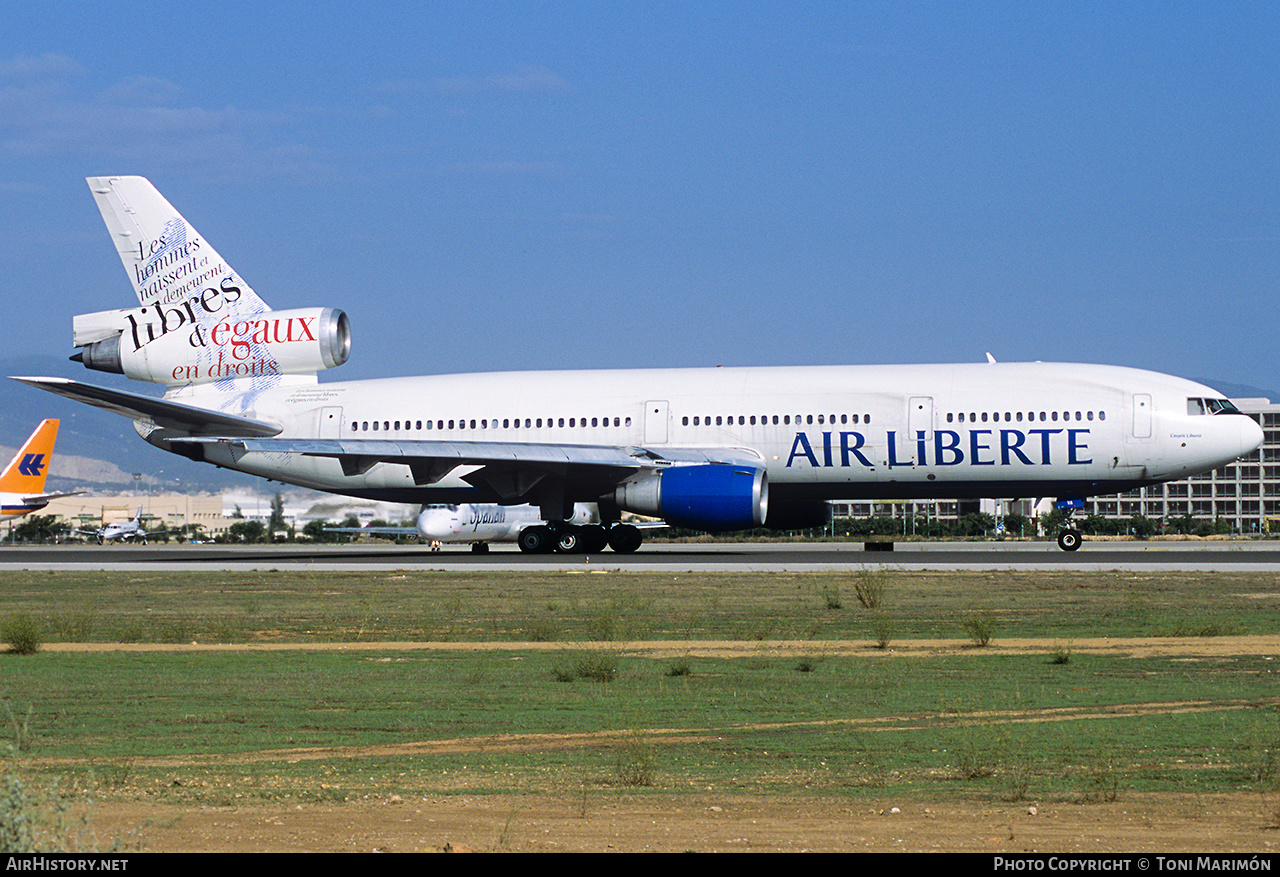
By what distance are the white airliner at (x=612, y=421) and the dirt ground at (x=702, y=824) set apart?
23407 millimetres

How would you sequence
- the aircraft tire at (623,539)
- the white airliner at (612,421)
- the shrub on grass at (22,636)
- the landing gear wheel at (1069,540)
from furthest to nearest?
1. the aircraft tire at (623,539)
2. the landing gear wheel at (1069,540)
3. the white airliner at (612,421)
4. the shrub on grass at (22,636)

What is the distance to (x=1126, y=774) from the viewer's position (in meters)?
8.75

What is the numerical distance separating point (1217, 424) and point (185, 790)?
29.4 m

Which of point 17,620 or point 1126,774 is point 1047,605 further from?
point 17,620

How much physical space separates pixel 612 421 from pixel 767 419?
4.03 meters

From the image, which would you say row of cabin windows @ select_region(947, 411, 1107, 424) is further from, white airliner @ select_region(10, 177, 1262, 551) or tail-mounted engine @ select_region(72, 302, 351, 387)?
tail-mounted engine @ select_region(72, 302, 351, 387)

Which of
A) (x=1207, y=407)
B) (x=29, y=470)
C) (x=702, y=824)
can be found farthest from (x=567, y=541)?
(x=29, y=470)

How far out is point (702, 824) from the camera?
7.52m

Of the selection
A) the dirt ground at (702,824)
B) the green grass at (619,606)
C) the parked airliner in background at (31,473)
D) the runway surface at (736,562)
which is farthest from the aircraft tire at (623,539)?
the parked airliner in background at (31,473)

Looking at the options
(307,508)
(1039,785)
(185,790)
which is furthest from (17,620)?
(307,508)

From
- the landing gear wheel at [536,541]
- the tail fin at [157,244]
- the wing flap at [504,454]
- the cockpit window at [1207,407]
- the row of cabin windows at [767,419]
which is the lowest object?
the landing gear wheel at [536,541]

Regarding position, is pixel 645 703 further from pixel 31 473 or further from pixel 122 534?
pixel 122 534

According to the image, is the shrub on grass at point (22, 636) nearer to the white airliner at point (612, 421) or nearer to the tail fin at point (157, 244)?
the white airliner at point (612, 421)

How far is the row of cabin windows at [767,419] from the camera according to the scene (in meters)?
33.2
